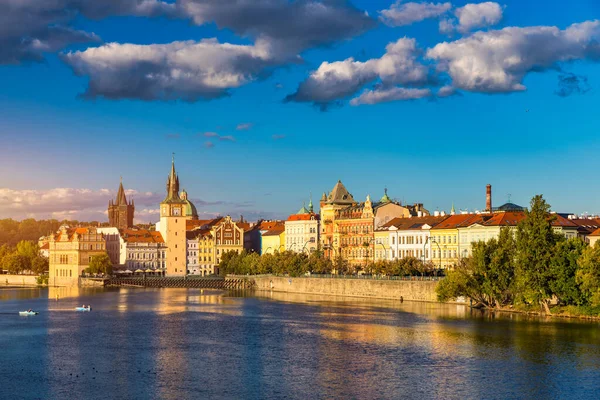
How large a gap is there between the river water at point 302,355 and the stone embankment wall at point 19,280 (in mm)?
95336

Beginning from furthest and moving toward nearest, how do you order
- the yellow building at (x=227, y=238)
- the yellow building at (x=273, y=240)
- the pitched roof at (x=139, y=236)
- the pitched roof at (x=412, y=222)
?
the yellow building at (x=227, y=238) < the pitched roof at (x=139, y=236) < the yellow building at (x=273, y=240) < the pitched roof at (x=412, y=222)

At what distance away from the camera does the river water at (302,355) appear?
51.6 meters

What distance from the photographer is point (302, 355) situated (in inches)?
2507

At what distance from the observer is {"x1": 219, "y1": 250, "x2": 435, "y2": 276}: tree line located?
116 meters

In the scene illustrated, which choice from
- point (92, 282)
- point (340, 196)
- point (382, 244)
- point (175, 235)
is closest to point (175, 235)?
point (175, 235)

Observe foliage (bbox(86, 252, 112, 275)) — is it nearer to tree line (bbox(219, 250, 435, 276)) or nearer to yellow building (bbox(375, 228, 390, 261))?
tree line (bbox(219, 250, 435, 276))

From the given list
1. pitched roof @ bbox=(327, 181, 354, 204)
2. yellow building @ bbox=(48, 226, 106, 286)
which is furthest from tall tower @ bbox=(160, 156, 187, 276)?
pitched roof @ bbox=(327, 181, 354, 204)

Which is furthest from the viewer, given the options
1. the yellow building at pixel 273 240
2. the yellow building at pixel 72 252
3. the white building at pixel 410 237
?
the yellow building at pixel 273 240

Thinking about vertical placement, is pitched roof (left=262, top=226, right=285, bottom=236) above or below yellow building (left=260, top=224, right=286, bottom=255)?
above

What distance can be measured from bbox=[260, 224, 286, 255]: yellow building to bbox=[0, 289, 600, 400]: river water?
83971mm

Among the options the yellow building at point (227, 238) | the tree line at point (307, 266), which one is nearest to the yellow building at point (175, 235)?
the yellow building at point (227, 238)

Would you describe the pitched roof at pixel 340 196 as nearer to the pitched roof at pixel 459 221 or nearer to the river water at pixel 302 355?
the pitched roof at pixel 459 221

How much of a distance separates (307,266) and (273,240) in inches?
1922

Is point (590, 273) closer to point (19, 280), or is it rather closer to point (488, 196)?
point (488, 196)
